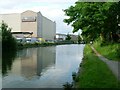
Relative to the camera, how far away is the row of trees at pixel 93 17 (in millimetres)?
31744

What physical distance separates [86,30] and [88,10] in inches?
136

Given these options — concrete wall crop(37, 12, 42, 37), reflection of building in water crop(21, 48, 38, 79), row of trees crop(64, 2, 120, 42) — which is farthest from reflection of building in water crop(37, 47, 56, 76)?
concrete wall crop(37, 12, 42, 37)

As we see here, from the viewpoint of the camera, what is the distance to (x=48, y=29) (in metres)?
171

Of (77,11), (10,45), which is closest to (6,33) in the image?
(10,45)

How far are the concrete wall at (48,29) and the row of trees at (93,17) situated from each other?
4732 inches

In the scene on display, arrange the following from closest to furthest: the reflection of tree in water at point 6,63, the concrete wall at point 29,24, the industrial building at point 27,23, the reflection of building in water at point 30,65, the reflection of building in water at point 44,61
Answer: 1. the reflection of building in water at point 30,65
2. the reflection of tree in water at point 6,63
3. the reflection of building in water at point 44,61
4. the industrial building at point 27,23
5. the concrete wall at point 29,24

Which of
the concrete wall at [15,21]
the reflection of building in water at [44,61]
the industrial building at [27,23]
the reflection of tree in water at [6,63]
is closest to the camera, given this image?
the reflection of tree in water at [6,63]

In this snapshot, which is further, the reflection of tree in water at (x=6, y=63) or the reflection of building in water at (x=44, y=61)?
the reflection of building in water at (x=44, y=61)

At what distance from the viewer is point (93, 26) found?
116 ft

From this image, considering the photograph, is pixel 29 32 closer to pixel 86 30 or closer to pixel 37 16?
pixel 37 16

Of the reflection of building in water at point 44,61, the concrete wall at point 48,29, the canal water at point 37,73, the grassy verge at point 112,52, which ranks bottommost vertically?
the reflection of building in water at point 44,61

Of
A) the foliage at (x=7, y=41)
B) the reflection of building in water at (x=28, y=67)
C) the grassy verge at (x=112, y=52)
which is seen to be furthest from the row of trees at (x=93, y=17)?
the foliage at (x=7, y=41)

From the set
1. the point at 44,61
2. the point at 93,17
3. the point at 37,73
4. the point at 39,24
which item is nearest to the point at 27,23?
the point at 39,24

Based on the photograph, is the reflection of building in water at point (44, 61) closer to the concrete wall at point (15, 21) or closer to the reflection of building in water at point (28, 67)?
the reflection of building in water at point (28, 67)
